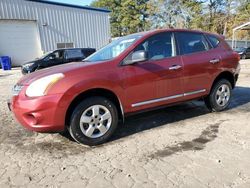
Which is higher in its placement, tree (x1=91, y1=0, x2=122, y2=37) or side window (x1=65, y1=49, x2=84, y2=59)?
tree (x1=91, y1=0, x2=122, y2=37)

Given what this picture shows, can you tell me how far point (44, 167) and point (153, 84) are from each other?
84.4 inches

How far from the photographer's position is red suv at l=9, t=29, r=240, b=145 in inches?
143

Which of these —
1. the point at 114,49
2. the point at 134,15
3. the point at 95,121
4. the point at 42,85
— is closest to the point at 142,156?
the point at 95,121

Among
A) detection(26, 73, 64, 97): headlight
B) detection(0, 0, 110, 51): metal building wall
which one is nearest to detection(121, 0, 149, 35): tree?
detection(0, 0, 110, 51): metal building wall

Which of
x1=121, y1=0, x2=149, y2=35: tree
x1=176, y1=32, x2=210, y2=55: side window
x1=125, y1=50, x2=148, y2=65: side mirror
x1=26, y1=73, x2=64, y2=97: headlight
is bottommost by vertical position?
x1=26, y1=73, x2=64, y2=97: headlight

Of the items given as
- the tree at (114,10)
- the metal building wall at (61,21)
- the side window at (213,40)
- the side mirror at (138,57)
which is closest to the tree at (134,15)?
the tree at (114,10)

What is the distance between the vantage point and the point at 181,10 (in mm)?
40156

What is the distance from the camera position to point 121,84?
4.05 metres

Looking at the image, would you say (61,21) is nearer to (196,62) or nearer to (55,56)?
(55,56)

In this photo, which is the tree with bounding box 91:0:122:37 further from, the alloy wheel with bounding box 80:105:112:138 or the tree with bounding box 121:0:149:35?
the alloy wheel with bounding box 80:105:112:138

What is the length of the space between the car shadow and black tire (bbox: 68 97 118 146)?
0.88 ft

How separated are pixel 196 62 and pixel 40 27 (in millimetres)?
19907

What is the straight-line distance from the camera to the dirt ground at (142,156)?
9.70ft

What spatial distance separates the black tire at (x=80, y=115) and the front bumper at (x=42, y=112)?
168 mm
